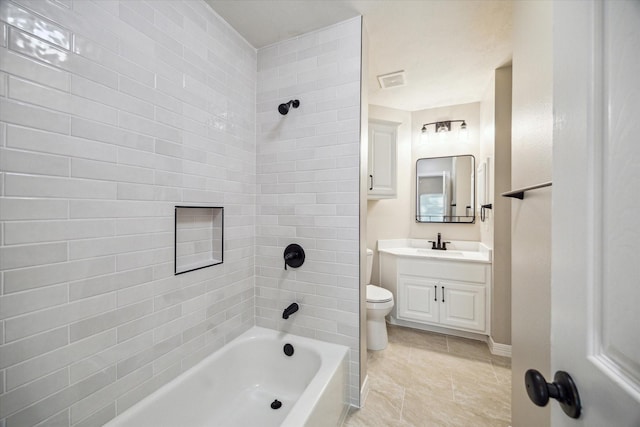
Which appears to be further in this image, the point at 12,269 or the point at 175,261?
the point at 175,261

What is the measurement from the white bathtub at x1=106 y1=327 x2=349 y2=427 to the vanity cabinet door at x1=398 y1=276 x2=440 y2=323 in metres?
1.26

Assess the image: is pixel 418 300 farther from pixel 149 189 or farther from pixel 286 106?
pixel 149 189

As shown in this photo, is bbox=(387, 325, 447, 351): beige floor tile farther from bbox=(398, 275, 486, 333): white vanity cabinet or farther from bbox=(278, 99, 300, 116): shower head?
bbox=(278, 99, 300, 116): shower head

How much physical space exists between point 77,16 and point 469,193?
3.36m

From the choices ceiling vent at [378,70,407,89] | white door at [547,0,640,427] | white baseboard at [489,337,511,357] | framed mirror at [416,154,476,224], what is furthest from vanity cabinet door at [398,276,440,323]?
white door at [547,0,640,427]

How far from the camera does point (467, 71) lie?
2.18 metres

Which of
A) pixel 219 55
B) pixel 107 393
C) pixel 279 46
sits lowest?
pixel 107 393

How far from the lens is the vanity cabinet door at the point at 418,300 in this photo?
2.48m

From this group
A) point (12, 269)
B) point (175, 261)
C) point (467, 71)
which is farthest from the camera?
point (467, 71)

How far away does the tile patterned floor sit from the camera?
151cm

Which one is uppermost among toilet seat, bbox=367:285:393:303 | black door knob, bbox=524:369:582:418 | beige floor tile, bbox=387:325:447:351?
black door knob, bbox=524:369:582:418

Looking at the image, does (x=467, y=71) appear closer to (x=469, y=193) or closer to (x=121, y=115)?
(x=469, y=193)

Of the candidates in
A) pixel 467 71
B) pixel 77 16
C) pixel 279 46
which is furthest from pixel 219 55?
pixel 467 71

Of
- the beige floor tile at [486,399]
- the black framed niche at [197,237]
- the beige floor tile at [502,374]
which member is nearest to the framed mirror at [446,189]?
the beige floor tile at [502,374]
